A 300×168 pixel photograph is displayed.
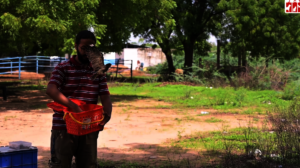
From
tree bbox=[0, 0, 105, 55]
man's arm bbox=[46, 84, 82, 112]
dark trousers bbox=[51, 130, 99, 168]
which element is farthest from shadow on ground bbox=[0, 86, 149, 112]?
man's arm bbox=[46, 84, 82, 112]

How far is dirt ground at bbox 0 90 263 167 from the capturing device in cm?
650

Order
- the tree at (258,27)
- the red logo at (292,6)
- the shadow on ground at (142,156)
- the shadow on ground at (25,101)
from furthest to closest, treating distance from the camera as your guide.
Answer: the tree at (258,27) → the shadow on ground at (25,101) → the red logo at (292,6) → the shadow on ground at (142,156)

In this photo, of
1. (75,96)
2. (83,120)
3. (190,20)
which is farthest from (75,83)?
(190,20)

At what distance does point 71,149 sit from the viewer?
3410 millimetres

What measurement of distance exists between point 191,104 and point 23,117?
19.1ft

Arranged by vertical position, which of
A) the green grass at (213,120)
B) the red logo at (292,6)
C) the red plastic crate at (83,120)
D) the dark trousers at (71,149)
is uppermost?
the red logo at (292,6)

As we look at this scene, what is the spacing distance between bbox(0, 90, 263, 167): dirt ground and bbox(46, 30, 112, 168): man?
2315 mm

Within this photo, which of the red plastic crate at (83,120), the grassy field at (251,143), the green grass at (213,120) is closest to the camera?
the red plastic crate at (83,120)

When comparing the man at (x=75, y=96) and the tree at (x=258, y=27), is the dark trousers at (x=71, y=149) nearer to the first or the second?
the man at (x=75, y=96)

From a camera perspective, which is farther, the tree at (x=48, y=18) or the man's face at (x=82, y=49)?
the tree at (x=48, y=18)

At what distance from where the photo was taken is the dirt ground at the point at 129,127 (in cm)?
650

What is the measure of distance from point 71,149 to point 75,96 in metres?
0.47

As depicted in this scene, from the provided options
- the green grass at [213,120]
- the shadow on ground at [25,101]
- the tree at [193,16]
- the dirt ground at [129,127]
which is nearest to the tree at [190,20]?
the tree at [193,16]

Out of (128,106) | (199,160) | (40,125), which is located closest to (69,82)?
(199,160)
